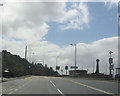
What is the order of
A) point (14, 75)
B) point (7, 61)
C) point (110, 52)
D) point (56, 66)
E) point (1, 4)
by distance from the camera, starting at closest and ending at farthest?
1. point (1, 4)
2. point (14, 75)
3. point (110, 52)
4. point (7, 61)
5. point (56, 66)

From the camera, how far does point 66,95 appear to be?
15812 mm

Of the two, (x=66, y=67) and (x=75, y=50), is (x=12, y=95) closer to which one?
(x=75, y=50)

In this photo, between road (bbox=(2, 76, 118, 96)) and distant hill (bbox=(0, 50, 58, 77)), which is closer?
road (bbox=(2, 76, 118, 96))

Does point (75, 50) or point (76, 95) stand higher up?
point (75, 50)

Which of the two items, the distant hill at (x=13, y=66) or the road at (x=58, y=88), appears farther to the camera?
the distant hill at (x=13, y=66)

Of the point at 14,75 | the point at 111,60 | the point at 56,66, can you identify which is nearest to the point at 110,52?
the point at 111,60

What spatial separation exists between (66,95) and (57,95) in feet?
2.23

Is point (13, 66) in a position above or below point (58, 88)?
above

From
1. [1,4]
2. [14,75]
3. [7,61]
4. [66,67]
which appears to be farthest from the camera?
[66,67]

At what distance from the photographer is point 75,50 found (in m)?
66.6

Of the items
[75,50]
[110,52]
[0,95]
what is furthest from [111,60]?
[0,95]

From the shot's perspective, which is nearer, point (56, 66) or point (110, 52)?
point (110, 52)

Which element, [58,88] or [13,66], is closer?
[58,88]

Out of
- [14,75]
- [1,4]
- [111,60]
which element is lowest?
[14,75]
